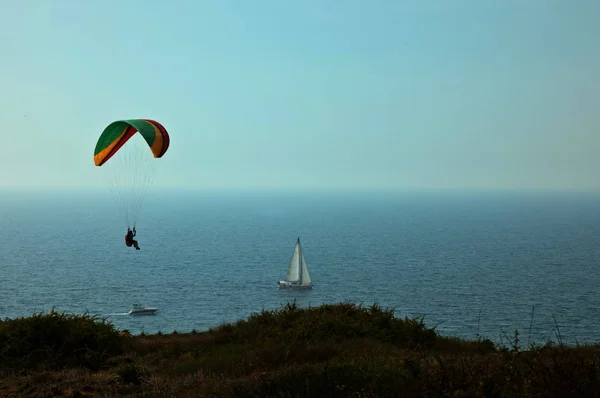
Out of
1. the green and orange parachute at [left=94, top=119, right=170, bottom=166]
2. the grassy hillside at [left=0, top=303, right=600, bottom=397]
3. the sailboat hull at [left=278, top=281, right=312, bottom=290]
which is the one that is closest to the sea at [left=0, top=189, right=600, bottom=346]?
the sailboat hull at [left=278, top=281, right=312, bottom=290]

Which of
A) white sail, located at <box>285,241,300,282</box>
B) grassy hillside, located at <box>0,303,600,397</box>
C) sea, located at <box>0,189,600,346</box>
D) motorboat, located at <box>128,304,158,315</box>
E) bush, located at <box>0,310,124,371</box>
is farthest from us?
white sail, located at <box>285,241,300,282</box>

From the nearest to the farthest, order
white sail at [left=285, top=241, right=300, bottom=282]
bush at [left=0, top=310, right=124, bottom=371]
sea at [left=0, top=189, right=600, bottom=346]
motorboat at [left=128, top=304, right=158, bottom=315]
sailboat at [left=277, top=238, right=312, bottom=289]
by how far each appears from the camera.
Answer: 1. bush at [left=0, top=310, right=124, bottom=371]
2. sea at [left=0, top=189, right=600, bottom=346]
3. motorboat at [left=128, top=304, right=158, bottom=315]
4. sailboat at [left=277, top=238, right=312, bottom=289]
5. white sail at [left=285, top=241, right=300, bottom=282]

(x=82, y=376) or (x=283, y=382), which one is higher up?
(x=283, y=382)

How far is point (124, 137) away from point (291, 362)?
19.3 m

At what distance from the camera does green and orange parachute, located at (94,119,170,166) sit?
28000mm

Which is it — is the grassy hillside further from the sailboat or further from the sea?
the sailboat

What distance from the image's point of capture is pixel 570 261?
12394 centimetres

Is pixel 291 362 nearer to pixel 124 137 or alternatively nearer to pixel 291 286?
pixel 124 137

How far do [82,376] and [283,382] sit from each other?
29.8ft

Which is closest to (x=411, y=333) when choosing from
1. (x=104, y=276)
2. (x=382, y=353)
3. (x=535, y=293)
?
(x=382, y=353)

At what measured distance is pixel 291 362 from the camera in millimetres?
18141

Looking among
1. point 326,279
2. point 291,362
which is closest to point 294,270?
point 326,279

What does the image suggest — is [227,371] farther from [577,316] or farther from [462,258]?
[462,258]

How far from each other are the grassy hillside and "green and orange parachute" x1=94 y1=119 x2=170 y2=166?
9.51 m
